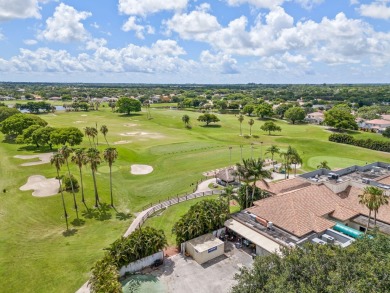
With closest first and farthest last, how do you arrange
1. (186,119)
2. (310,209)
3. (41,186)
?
(310,209)
(41,186)
(186,119)

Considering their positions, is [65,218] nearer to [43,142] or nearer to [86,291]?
Result: [86,291]

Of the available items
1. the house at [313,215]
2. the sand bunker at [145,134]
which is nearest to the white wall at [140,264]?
the house at [313,215]

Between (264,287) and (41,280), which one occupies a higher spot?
(264,287)

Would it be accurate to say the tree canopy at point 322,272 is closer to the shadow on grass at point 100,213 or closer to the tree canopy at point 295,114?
the shadow on grass at point 100,213

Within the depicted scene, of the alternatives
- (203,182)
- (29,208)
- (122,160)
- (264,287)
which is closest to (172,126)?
(122,160)

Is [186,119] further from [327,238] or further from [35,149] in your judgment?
[327,238]

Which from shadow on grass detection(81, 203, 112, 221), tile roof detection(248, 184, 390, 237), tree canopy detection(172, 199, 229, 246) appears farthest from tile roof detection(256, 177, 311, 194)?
shadow on grass detection(81, 203, 112, 221)

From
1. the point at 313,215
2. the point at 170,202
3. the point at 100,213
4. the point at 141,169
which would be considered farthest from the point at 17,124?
the point at 313,215
